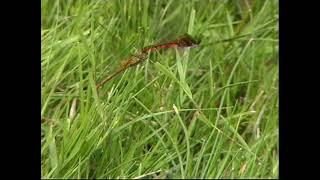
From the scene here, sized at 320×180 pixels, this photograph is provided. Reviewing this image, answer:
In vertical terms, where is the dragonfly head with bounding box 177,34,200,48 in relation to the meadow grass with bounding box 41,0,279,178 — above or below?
above

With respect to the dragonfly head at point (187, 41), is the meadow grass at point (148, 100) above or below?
below

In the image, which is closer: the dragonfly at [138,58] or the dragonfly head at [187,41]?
the dragonfly at [138,58]

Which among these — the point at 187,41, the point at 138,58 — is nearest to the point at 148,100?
the point at 138,58

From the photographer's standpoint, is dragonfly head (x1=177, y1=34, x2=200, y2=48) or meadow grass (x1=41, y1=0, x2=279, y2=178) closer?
meadow grass (x1=41, y1=0, x2=279, y2=178)

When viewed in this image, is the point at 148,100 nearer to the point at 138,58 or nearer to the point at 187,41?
the point at 138,58

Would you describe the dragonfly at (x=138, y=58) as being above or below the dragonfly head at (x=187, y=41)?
below

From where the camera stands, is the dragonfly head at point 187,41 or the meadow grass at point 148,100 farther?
the dragonfly head at point 187,41

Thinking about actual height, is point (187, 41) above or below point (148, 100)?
above

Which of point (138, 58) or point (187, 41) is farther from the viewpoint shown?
point (187, 41)
